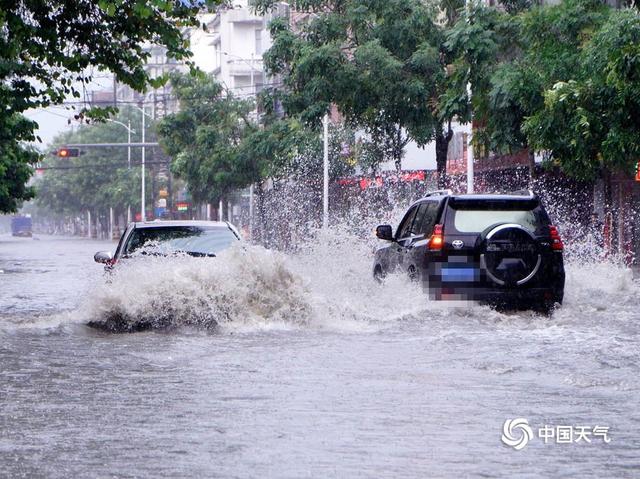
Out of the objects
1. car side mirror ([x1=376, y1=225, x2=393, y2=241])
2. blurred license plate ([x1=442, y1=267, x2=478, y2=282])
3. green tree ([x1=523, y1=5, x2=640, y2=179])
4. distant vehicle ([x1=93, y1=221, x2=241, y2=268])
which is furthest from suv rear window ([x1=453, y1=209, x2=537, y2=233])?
green tree ([x1=523, y1=5, x2=640, y2=179])

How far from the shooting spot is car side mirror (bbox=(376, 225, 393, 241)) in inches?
773

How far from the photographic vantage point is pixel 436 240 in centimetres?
1786

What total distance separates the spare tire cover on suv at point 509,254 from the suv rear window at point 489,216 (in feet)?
0.81

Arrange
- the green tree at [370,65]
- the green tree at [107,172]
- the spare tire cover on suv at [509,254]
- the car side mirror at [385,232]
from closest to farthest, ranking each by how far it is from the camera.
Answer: the spare tire cover on suv at [509,254], the car side mirror at [385,232], the green tree at [370,65], the green tree at [107,172]

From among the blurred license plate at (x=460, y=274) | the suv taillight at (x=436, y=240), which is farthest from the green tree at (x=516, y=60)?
the blurred license plate at (x=460, y=274)

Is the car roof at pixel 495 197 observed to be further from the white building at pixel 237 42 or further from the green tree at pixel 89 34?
the white building at pixel 237 42

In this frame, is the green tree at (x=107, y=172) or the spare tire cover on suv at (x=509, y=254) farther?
the green tree at (x=107, y=172)

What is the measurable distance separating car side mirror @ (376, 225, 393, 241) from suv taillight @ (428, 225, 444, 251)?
1738 millimetres

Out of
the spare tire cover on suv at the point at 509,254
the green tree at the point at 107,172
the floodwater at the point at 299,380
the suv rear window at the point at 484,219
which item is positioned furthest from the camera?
the green tree at the point at 107,172

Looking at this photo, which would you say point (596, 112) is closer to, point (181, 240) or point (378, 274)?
point (378, 274)

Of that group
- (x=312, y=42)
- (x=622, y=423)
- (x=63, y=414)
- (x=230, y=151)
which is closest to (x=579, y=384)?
(x=622, y=423)

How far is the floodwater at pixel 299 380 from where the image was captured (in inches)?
316

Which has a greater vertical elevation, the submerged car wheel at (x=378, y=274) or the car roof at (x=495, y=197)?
the car roof at (x=495, y=197)

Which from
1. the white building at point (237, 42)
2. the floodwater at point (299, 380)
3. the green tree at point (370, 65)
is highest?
the white building at point (237, 42)
